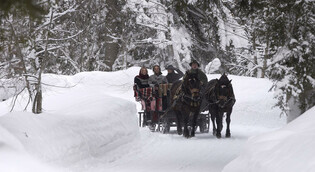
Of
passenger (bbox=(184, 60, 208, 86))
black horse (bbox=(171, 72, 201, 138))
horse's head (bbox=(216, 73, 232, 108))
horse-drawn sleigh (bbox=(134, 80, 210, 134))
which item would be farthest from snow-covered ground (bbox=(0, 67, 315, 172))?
passenger (bbox=(184, 60, 208, 86))

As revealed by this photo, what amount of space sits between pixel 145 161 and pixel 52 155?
267cm

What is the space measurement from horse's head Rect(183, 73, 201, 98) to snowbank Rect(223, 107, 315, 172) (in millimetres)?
6457

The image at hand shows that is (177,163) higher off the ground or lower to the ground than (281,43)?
lower

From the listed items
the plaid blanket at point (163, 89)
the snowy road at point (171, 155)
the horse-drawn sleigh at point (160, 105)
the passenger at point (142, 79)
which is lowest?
the snowy road at point (171, 155)

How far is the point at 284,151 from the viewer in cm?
638

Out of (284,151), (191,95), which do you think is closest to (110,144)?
(191,95)

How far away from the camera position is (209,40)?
1409cm

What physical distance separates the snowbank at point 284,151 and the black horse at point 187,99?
648 centimetres

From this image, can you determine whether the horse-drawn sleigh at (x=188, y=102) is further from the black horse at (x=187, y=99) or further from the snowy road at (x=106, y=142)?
the snowy road at (x=106, y=142)

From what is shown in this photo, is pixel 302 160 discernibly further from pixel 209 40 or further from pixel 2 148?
pixel 209 40

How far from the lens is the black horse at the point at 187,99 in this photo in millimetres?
14844

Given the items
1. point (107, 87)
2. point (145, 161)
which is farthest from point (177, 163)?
point (107, 87)

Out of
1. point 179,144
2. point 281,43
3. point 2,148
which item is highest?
point 281,43

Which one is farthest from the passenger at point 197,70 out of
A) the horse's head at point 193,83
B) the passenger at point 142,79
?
the passenger at point 142,79
